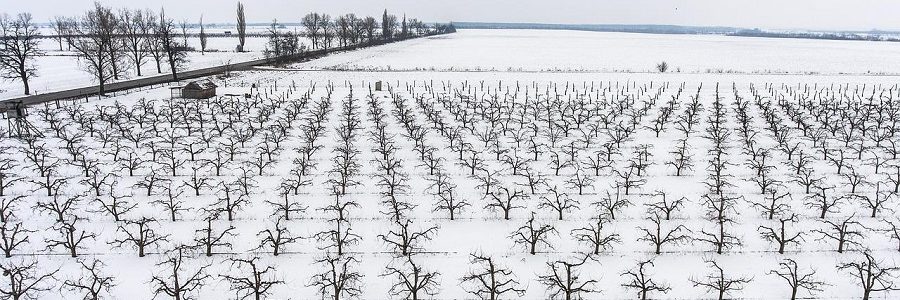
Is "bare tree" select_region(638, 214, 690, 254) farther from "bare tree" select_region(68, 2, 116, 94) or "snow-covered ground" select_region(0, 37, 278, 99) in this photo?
"snow-covered ground" select_region(0, 37, 278, 99)

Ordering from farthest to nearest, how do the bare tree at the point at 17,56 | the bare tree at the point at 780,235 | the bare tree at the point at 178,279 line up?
the bare tree at the point at 17,56 < the bare tree at the point at 780,235 < the bare tree at the point at 178,279

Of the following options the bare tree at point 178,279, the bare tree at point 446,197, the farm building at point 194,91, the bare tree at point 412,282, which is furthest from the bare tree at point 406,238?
the farm building at point 194,91

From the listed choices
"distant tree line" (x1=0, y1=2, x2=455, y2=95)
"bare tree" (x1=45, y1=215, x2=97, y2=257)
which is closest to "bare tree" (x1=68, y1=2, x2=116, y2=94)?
"distant tree line" (x1=0, y1=2, x2=455, y2=95)

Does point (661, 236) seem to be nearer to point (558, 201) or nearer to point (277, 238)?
point (558, 201)

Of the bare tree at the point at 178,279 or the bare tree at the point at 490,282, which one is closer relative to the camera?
the bare tree at the point at 178,279

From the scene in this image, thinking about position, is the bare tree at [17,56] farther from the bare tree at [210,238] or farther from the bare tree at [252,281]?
the bare tree at [252,281]

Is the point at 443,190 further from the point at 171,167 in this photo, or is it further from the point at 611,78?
the point at 611,78

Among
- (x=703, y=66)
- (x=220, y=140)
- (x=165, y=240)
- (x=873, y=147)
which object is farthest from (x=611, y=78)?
(x=165, y=240)

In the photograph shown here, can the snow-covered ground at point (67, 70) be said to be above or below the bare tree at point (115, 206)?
above
